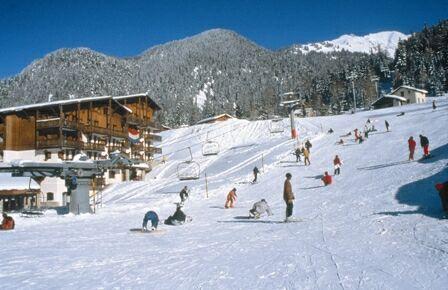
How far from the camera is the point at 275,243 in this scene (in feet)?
38.5

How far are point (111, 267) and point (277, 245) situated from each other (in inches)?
173

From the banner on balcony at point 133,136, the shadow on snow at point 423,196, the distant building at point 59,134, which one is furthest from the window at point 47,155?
the shadow on snow at point 423,196

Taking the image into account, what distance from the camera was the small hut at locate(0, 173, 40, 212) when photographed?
39.6 m

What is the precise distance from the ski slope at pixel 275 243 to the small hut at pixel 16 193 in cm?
1837

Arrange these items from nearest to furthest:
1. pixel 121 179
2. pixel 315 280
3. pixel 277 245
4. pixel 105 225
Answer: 1. pixel 315 280
2. pixel 277 245
3. pixel 105 225
4. pixel 121 179

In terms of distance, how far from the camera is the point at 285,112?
134 meters

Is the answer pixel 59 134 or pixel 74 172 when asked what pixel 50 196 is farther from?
pixel 74 172

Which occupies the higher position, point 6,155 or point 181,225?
point 6,155

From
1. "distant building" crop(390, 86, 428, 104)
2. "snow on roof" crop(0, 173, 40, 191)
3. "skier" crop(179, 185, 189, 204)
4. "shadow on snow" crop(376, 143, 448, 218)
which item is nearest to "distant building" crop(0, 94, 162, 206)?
"snow on roof" crop(0, 173, 40, 191)

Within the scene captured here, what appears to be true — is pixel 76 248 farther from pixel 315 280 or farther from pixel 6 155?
pixel 6 155

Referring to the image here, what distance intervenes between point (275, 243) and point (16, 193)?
116 feet

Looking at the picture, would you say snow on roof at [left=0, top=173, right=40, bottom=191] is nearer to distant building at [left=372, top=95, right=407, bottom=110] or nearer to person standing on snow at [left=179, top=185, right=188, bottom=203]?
person standing on snow at [left=179, top=185, right=188, bottom=203]

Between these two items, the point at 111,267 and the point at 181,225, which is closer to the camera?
the point at 111,267

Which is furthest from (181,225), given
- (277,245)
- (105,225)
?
(277,245)
